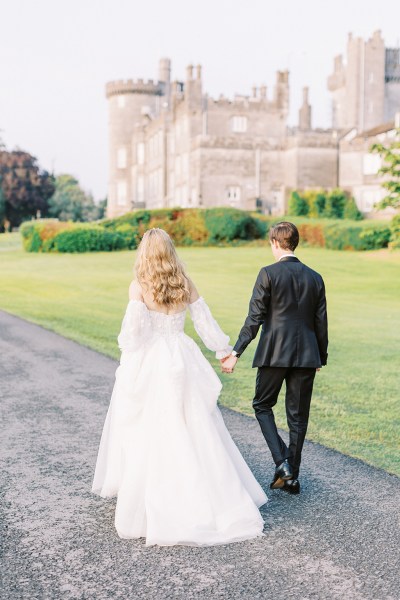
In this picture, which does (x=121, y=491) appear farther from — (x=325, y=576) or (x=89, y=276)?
(x=89, y=276)

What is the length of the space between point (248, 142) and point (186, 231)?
15.8 metres

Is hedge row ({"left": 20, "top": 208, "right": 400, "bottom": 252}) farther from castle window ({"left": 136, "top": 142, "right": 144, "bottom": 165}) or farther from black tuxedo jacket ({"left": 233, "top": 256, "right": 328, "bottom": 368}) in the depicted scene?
black tuxedo jacket ({"left": 233, "top": 256, "right": 328, "bottom": 368})

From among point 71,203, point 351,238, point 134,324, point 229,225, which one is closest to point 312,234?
point 351,238

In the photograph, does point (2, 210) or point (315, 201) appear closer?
point (315, 201)

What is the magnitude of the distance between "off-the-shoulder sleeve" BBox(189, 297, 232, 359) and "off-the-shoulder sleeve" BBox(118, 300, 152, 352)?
41 centimetres

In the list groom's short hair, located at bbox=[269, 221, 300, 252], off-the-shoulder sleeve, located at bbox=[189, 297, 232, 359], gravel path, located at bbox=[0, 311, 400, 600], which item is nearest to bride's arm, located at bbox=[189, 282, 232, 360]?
off-the-shoulder sleeve, located at bbox=[189, 297, 232, 359]

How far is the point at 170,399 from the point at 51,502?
1261 mm

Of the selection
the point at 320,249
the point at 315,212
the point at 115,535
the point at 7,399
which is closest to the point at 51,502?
the point at 115,535

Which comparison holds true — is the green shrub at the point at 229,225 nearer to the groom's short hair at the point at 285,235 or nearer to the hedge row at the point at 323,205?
the hedge row at the point at 323,205

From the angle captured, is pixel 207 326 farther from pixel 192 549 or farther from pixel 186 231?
pixel 186 231

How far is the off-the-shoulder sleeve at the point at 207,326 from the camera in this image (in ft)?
18.1

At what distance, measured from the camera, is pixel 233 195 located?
60.9 metres

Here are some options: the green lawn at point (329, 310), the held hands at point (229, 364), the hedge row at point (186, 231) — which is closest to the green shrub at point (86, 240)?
the hedge row at point (186, 231)

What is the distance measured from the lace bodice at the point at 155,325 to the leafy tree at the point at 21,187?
7736 centimetres
